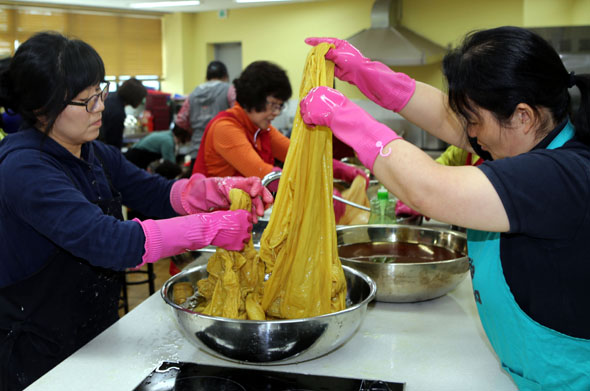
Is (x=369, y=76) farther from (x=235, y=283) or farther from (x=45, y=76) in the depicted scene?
(x=45, y=76)

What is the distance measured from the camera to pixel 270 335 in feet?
3.89

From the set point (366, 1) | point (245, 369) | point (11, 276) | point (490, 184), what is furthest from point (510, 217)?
point (366, 1)

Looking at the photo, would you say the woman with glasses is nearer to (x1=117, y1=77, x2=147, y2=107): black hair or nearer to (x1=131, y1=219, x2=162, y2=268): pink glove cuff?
(x1=131, y1=219, x2=162, y2=268): pink glove cuff

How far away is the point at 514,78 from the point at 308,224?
2.06 feet

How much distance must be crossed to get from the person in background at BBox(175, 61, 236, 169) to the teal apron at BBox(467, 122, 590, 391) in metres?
4.57

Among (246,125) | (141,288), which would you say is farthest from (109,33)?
(246,125)

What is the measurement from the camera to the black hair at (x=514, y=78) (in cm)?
103

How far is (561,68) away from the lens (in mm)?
1079

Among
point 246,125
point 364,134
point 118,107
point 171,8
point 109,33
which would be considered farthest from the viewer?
point 109,33

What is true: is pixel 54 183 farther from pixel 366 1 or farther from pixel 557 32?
pixel 366 1

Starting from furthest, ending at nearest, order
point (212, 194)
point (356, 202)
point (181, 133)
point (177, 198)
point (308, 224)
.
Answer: point (181, 133) < point (356, 202) < point (177, 198) < point (212, 194) < point (308, 224)

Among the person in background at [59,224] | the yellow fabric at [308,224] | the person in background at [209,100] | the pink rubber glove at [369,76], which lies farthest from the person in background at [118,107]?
the yellow fabric at [308,224]

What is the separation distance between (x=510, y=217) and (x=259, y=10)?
26.6 feet

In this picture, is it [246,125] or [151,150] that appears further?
[151,150]
